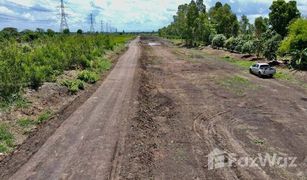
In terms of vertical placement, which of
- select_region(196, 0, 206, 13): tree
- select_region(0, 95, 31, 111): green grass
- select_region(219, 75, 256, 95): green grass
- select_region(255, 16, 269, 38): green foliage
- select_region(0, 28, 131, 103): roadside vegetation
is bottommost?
select_region(219, 75, 256, 95): green grass

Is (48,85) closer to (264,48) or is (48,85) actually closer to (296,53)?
(296,53)

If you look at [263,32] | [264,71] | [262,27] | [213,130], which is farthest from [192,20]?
[213,130]

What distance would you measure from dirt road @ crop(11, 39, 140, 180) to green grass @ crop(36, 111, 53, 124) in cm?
118

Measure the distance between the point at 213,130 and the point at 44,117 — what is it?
8420mm

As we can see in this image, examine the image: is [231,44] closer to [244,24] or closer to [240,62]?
[240,62]

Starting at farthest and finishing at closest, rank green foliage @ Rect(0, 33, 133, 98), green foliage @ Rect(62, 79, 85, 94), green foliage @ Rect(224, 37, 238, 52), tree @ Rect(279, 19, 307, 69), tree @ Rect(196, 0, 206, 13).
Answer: tree @ Rect(196, 0, 206, 13) < green foliage @ Rect(224, 37, 238, 52) < tree @ Rect(279, 19, 307, 69) < green foliage @ Rect(62, 79, 85, 94) < green foliage @ Rect(0, 33, 133, 98)

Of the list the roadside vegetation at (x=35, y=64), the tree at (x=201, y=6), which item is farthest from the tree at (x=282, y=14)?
the tree at (x=201, y=6)

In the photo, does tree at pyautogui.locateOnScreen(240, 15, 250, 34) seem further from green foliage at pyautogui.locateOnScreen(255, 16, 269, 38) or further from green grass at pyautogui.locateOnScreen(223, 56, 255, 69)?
green grass at pyautogui.locateOnScreen(223, 56, 255, 69)

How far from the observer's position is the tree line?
3691 centimetres

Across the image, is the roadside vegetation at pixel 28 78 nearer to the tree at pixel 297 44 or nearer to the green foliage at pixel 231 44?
the tree at pixel 297 44

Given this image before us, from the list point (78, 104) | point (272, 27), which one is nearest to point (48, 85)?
point (78, 104)

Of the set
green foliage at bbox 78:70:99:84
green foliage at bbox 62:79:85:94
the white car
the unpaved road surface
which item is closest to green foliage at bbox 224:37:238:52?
the white car

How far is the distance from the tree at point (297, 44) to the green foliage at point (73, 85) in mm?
24197

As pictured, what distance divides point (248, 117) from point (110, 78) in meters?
15.3
